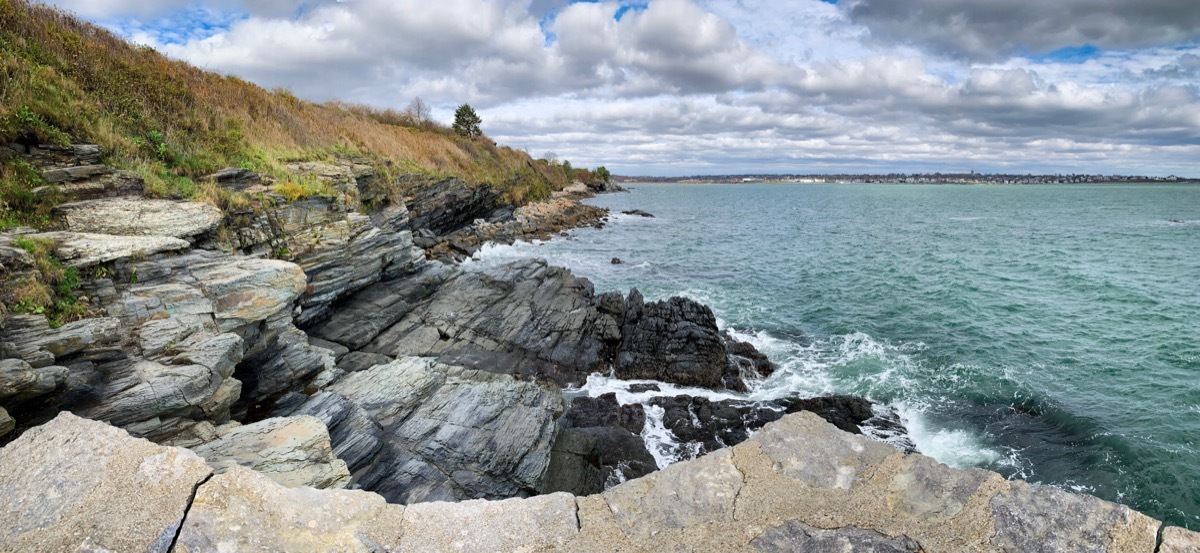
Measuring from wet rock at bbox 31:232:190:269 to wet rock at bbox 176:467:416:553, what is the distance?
6.55 meters

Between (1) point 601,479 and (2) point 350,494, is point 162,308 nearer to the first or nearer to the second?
(2) point 350,494

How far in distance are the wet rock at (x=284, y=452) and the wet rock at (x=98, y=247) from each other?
3806 millimetres

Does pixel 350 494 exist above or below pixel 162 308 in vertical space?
below

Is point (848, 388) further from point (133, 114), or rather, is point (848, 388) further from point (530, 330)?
point (133, 114)

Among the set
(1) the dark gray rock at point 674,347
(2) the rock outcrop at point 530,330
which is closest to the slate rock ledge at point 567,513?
(2) the rock outcrop at point 530,330

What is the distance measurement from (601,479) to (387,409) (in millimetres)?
5174

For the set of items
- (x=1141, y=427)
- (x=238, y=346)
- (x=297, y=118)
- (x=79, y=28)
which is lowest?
(x=1141, y=427)

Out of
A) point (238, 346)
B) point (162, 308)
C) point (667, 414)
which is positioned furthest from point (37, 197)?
point (667, 414)

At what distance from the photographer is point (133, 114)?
558 inches

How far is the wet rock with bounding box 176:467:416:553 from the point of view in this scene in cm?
426

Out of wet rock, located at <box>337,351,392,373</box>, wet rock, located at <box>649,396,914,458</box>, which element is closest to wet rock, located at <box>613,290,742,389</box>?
wet rock, located at <box>649,396,914,458</box>

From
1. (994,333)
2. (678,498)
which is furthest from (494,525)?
(994,333)

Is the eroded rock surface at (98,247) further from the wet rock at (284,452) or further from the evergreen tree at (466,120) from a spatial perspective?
the evergreen tree at (466,120)

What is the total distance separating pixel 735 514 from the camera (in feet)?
15.5
